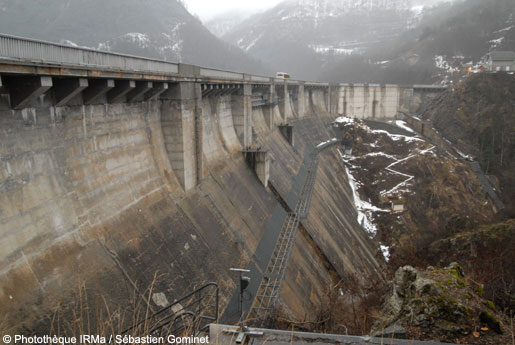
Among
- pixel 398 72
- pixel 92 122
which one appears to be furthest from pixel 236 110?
pixel 398 72

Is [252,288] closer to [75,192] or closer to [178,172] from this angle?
[178,172]

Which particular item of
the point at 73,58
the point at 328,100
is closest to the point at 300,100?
the point at 328,100

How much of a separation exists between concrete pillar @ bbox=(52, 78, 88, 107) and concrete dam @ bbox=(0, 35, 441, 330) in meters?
0.03

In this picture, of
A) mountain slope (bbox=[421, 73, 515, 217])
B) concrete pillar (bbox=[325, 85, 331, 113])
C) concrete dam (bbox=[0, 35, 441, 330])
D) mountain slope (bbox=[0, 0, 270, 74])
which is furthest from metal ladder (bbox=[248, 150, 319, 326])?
mountain slope (bbox=[0, 0, 270, 74])

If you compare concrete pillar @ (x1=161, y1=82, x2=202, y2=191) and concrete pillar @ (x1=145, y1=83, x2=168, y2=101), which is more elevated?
concrete pillar @ (x1=145, y1=83, x2=168, y2=101)

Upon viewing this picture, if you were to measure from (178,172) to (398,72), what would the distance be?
104 metres

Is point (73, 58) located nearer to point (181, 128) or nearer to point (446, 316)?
point (181, 128)

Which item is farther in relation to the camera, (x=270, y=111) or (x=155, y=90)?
(x=270, y=111)

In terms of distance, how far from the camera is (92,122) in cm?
1097

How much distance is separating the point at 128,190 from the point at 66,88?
13.2ft

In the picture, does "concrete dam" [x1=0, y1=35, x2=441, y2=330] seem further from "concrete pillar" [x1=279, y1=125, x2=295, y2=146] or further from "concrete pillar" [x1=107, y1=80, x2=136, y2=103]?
"concrete pillar" [x1=279, y1=125, x2=295, y2=146]

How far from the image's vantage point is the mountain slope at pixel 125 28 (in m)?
90.2

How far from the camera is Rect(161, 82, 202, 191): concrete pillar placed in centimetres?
1481

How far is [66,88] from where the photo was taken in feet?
30.8
